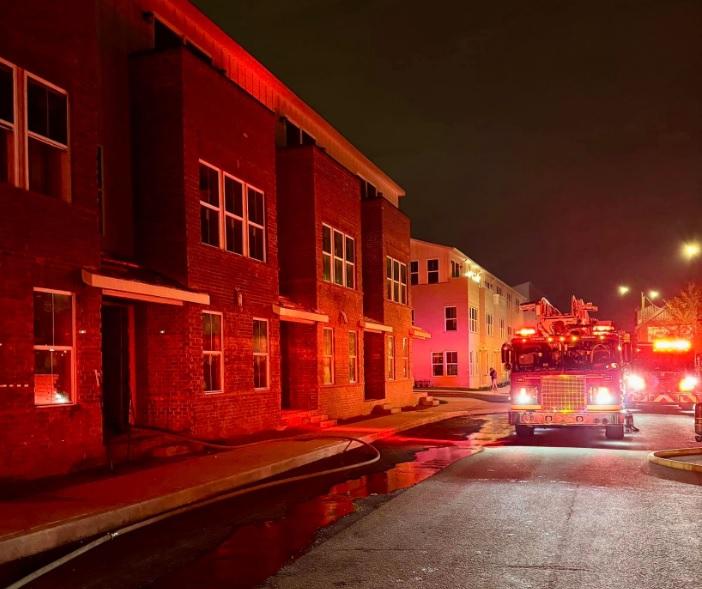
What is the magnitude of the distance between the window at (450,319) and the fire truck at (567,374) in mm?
29853

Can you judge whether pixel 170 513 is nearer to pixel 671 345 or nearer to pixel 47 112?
pixel 47 112

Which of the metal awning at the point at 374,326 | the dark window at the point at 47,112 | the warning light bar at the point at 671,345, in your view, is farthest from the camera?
the metal awning at the point at 374,326

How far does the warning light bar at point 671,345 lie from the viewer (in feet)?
72.2

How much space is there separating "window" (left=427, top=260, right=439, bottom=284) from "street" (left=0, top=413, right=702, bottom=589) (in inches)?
1437

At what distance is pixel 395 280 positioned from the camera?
29125 mm

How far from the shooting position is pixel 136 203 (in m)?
15.3

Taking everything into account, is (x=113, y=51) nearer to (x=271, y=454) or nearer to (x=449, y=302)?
(x=271, y=454)

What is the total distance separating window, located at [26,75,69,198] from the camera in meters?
11.2

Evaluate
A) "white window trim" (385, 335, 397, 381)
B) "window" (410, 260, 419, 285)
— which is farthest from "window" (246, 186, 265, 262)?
"window" (410, 260, 419, 285)

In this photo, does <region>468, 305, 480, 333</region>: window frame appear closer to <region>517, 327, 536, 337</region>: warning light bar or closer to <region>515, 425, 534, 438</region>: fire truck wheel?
<region>517, 327, 536, 337</region>: warning light bar

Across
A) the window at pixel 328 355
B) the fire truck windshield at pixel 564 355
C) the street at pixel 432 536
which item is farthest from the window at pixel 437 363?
the street at pixel 432 536

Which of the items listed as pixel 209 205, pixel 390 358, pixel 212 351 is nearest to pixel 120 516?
pixel 212 351

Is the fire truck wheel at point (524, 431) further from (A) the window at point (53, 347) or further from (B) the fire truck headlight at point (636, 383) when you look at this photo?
(A) the window at point (53, 347)

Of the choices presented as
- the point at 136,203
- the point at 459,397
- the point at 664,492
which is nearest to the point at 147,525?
the point at 664,492
